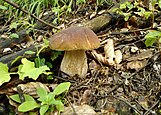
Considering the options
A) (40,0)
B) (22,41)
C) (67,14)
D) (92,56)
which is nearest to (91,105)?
(92,56)

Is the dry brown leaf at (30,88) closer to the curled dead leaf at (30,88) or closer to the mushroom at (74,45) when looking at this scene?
the curled dead leaf at (30,88)

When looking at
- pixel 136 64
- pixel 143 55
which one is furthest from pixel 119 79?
pixel 143 55

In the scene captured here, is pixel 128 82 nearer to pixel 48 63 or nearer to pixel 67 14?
pixel 48 63

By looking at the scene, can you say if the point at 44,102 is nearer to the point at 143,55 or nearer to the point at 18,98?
the point at 18,98

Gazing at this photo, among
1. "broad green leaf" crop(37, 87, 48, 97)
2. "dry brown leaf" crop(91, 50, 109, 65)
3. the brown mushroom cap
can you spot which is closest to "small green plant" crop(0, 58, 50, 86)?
"broad green leaf" crop(37, 87, 48, 97)

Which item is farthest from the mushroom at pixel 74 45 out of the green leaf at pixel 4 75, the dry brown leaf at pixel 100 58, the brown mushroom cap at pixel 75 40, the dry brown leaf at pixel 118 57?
the green leaf at pixel 4 75

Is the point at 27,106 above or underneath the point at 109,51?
underneath
